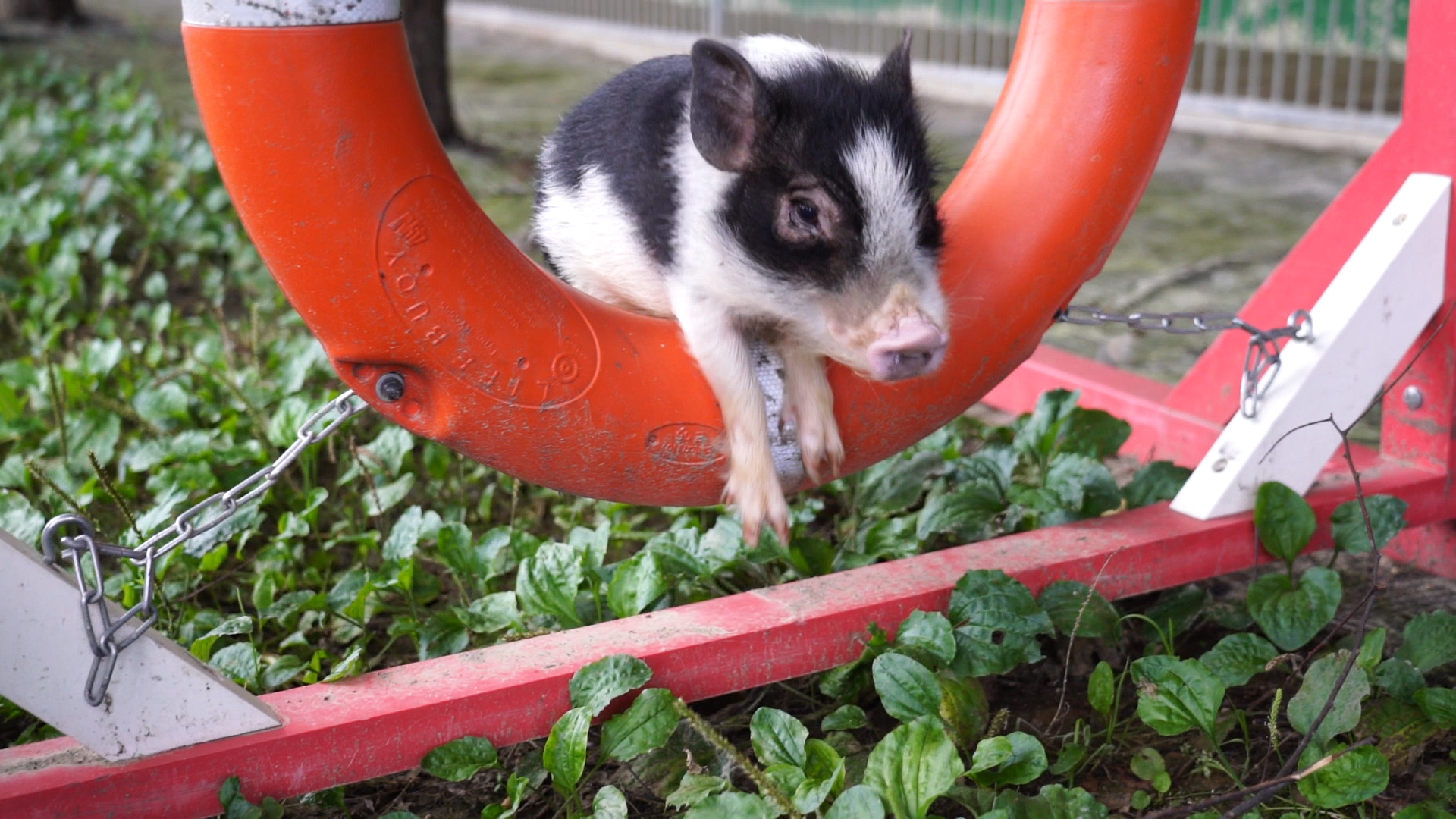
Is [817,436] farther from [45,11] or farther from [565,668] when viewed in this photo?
[45,11]

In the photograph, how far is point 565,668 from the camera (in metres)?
1.85

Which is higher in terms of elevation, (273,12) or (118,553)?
(273,12)

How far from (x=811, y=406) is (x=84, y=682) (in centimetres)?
102

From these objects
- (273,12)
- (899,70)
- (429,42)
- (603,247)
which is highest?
(273,12)

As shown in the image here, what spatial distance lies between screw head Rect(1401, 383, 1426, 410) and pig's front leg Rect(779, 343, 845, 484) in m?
1.21

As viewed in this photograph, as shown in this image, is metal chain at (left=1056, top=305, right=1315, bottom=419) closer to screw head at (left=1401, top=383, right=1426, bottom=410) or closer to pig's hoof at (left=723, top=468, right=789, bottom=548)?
screw head at (left=1401, top=383, right=1426, bottom=410)

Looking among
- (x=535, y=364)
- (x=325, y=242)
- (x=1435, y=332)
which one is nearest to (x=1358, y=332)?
(x=1435, y=332)

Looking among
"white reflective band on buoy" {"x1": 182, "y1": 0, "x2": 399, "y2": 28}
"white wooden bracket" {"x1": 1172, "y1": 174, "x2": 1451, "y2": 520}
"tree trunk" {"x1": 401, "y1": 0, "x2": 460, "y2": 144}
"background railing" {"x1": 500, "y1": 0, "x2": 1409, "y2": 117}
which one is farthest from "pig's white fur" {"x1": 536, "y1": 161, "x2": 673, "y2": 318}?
"background railing" {"x1": 500, "y1": 0, "x2": 1409, "y2": 117}

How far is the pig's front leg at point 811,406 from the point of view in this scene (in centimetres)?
191

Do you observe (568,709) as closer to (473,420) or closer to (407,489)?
(473,420)

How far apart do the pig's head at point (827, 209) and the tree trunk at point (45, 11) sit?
35.6 feet

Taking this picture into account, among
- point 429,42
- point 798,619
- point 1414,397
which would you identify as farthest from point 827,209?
point 429,42

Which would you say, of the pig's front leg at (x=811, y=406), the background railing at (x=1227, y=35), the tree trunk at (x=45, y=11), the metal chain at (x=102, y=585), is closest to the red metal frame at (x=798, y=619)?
the metal chain at (x=102, y=585)

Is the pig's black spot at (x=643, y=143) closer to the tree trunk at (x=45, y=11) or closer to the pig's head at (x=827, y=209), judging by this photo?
the pig's head at (x=827, y=209)
